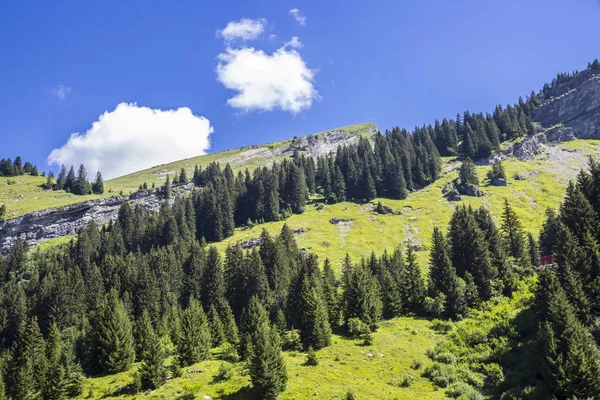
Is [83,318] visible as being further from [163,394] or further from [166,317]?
[163,394]

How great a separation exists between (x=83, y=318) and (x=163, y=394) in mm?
67569

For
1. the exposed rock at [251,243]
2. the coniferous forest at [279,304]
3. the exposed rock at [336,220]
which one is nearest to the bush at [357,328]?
the coniferous forest at [279,304]

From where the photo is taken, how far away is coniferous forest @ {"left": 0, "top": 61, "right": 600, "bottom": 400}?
42884 mm

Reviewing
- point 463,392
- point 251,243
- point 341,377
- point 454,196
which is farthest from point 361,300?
point 454,196

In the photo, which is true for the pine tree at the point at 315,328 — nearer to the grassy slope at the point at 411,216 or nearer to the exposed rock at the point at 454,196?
the grassy slope at the point at 411,216

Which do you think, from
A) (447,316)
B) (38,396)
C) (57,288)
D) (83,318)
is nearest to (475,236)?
(447,316)

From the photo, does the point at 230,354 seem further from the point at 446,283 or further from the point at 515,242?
the point at 515,242

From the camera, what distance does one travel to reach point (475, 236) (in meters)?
77.6

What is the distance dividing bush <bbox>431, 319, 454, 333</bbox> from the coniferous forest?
2775 mm

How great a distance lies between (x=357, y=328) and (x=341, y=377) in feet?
60.0

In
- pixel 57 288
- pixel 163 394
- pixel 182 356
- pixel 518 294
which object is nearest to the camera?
pixel 163 394

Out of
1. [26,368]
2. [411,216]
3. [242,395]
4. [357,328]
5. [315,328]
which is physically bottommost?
[357,328]

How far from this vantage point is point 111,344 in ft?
194

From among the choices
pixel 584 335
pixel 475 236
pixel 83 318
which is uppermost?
pixel 475 236
